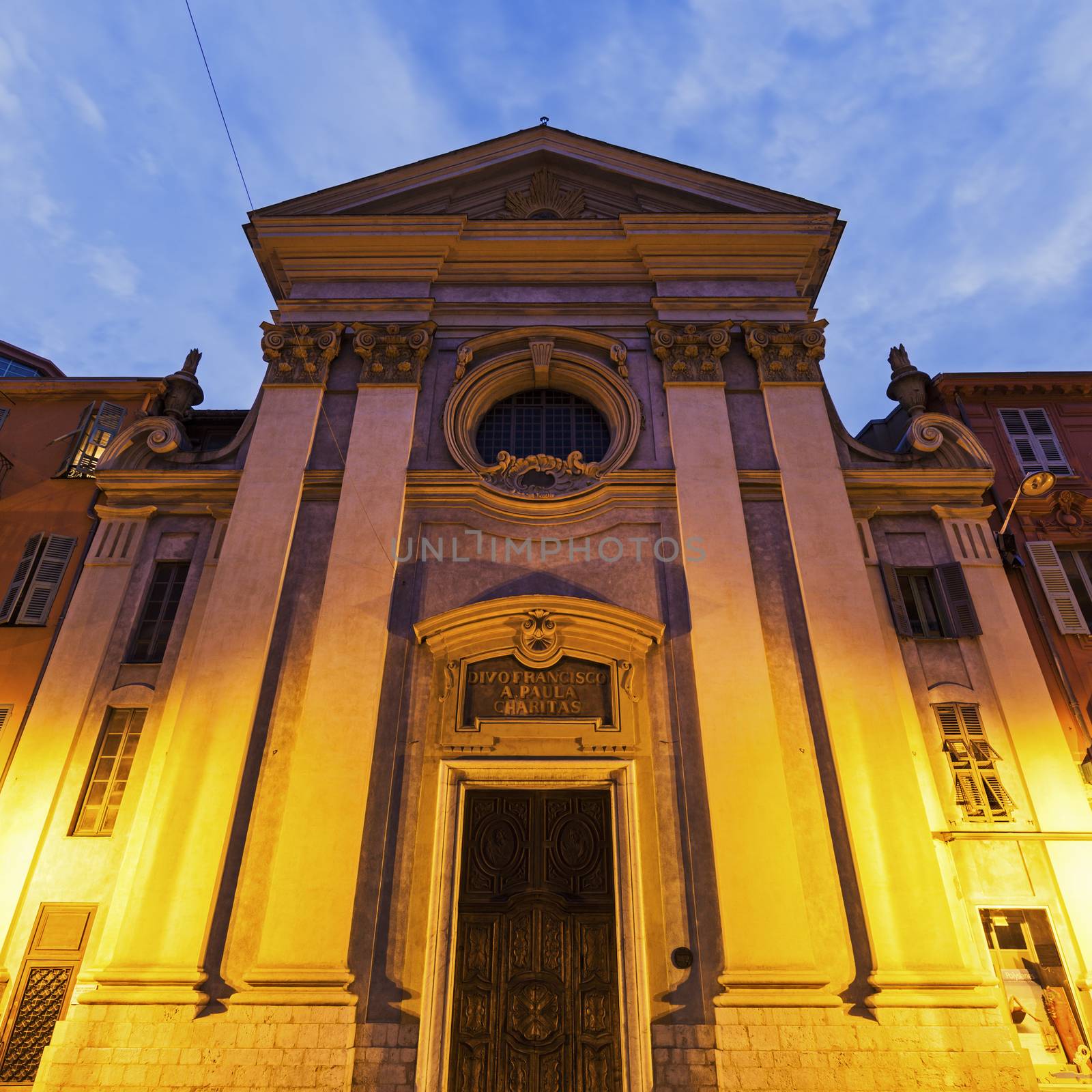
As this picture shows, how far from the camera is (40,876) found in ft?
30.9

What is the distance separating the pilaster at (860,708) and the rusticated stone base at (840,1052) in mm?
231

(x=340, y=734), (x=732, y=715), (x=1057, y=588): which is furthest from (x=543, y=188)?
(x=1057, y=588)

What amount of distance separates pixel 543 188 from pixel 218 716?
1047 centimetres

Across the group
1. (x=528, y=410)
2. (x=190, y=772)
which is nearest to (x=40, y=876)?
(x=190, y=772)

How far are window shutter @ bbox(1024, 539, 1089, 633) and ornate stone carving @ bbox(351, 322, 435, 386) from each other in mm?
9672

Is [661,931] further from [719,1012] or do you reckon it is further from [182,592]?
[182,592]

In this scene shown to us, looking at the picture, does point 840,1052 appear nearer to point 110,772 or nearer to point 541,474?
point 541,474

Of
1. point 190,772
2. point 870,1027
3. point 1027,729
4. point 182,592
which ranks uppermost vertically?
point 182,592

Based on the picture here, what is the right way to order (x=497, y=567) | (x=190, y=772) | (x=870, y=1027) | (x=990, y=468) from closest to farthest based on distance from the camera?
(x=870, y=1027), (x=190, y=772), (x=497, y=567), (x=990, y=468)

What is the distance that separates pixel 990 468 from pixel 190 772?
11439 mm

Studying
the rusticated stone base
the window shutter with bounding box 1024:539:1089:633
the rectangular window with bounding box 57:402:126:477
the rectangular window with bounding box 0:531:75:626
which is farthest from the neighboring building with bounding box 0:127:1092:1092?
the rectangular window with bounding box 57:402:126:477

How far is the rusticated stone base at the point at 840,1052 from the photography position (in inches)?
302

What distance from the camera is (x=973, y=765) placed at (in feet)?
32.2

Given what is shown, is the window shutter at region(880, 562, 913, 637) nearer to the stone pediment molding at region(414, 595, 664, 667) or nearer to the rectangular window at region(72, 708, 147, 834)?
the stone pediment molding at region(414, 595, 664, 667)
